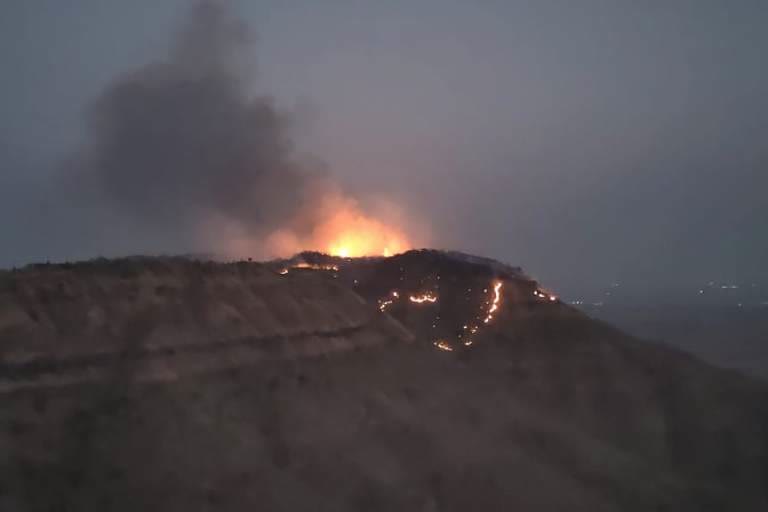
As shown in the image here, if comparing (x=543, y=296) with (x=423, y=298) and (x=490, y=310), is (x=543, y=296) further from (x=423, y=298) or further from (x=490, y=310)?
(x=423, y=298)

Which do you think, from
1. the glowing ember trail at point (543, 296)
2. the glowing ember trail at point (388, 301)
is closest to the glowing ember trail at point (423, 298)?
the glowing ember trail at point (388, 301)

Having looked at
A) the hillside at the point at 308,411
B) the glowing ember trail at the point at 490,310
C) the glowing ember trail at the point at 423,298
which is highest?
the glowing ember trail at the point at 423,298

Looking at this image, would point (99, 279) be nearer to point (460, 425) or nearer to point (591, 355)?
point (460, 425)

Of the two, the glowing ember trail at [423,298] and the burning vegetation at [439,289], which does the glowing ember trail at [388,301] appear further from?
the glowing ember trail at [423,298]

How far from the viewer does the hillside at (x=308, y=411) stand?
21750mm

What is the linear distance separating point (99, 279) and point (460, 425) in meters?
13.7

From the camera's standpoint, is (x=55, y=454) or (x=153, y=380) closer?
(x=55, y=454)

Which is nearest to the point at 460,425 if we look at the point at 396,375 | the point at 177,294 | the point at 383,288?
the point at 396,375

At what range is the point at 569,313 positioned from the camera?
156 feet

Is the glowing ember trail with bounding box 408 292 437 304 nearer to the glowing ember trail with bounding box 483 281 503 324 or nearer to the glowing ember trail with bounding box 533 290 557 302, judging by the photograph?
→ the glowing ember trail with bounding box 483 281 503 324

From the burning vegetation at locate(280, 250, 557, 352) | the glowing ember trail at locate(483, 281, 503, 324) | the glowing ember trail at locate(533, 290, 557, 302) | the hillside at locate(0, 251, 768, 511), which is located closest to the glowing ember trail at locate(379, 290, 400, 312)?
the burning vegetation at locate(280, 250, 557, 352)

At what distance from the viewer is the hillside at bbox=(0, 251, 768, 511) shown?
21.8 m

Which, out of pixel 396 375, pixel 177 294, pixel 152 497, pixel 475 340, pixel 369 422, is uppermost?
pixel 475 340

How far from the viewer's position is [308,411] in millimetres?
27219
